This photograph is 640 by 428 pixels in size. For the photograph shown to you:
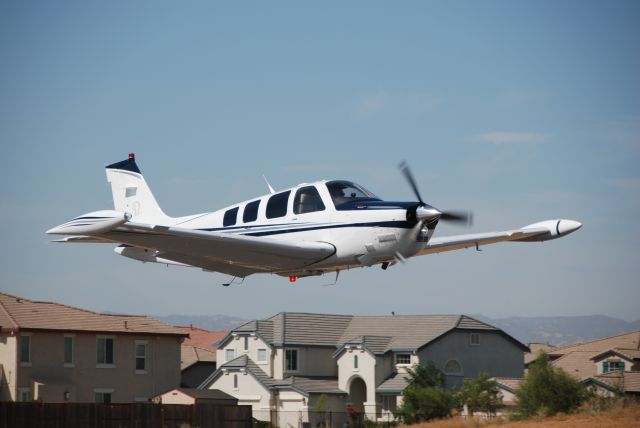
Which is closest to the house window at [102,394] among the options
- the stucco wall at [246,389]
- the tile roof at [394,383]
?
the stucco wall at [246,389]

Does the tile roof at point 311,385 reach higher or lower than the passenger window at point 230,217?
lower

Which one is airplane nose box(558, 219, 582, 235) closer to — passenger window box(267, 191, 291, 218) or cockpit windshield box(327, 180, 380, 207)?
cockpit windshield box(327, 180, 380, 207)

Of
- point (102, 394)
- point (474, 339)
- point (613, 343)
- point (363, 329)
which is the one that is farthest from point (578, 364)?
point (102, 394)

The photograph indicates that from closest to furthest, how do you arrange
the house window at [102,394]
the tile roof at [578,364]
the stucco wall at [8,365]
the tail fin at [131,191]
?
1. the tail fin at [131,191]
2. the stucco wall at [8,365]
3. the house window at [102,394]
4. the tile roof at [578,364]

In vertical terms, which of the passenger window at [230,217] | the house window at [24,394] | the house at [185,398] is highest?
the passenger window at [230,217]

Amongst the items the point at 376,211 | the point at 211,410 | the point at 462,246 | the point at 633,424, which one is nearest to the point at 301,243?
the point at 376,211

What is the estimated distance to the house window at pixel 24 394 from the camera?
47.8 m

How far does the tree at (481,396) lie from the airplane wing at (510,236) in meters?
19.6

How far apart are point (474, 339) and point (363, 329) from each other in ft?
25.8

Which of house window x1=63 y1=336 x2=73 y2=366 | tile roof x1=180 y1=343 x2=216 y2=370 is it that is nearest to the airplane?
house window x1=63 y1=336 x2=73 y2=366

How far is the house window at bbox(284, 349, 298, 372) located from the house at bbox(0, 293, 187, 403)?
31.7 feet

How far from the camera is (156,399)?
5294 centimetres

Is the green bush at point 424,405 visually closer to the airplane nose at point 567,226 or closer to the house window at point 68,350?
the house window at point 68,350

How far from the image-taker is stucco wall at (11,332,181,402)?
4922 cm
